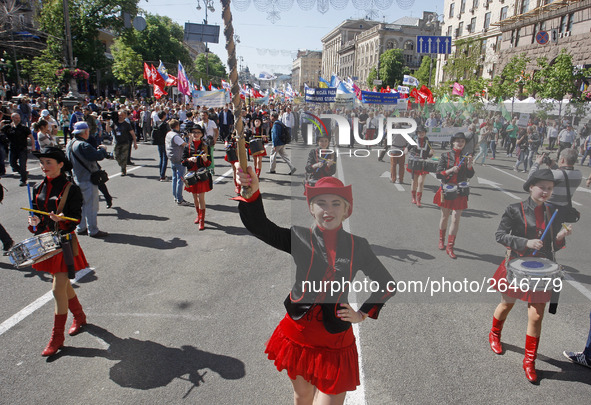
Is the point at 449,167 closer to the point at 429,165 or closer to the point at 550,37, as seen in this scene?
the point at 429,165

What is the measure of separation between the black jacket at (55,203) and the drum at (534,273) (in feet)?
13.4

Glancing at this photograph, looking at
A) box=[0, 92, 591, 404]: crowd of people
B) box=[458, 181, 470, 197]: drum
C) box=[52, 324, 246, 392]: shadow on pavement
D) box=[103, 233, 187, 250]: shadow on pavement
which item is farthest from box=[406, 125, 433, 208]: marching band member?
box=[103, 233, 187, 250]: shadow on pavement

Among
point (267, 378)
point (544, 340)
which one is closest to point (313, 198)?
point (267, 378)

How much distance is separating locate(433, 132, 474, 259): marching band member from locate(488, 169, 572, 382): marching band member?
0.46 metres

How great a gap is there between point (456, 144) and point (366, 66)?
168 centimetres

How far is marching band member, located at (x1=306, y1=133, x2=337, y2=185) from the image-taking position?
2.97 meters

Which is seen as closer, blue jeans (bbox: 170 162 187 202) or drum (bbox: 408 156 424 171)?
drum (bbox: 408 156 424 171)

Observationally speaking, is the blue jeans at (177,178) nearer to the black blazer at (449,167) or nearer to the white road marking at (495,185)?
the black blazer at (449,167)

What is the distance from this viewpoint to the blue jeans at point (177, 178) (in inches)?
339

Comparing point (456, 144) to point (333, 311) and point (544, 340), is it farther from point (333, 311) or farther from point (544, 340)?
Result: point (333, 311)

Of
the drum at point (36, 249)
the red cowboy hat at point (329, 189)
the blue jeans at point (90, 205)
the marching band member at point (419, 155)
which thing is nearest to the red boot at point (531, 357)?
the marching band member at point (419, 155)

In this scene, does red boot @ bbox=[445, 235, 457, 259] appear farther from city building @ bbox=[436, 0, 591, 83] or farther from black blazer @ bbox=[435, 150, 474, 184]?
city building @ bbox=[436, 0, 591, 83]

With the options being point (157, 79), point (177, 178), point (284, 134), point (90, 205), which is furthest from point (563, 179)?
point (157, 79)

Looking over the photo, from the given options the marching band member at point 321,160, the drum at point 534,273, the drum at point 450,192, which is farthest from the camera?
the drum at point 450,192
